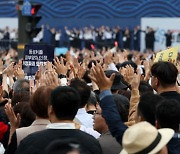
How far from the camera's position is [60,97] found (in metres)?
5.20

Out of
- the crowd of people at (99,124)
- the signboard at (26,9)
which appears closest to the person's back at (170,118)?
the crowd of people at (99,124)

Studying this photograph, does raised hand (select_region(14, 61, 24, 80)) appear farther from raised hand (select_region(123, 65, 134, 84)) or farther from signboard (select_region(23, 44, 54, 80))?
raised hand (select_region(123, 65, 134, 84))

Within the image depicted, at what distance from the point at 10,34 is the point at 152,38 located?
8.40 meters

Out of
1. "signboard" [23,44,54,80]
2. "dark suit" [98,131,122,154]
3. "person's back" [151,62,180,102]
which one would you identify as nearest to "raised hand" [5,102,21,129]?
"dark suit" [98,131,122,154]

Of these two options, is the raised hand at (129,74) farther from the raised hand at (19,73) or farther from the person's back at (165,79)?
the person's back at (165,79)

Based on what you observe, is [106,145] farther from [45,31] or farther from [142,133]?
[45,31]

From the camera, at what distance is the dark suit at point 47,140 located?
16.7ft

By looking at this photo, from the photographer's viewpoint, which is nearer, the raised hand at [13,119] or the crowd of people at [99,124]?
the crowd of people at [99,124]

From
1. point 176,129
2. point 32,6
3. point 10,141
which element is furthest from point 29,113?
point 32,6

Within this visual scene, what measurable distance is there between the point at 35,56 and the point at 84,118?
12.9ft

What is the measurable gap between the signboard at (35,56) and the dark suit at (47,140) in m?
5.23

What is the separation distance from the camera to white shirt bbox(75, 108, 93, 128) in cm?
679

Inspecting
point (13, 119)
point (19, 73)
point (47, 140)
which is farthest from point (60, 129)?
point (19, 73)

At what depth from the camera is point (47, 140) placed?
5.09 meters
